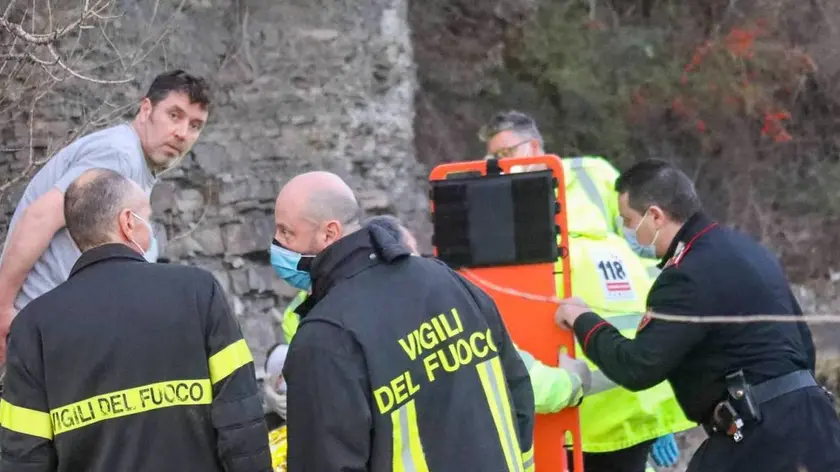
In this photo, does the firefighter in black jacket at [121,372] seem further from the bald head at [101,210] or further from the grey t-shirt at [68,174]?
the grey t-shirt at [68,174]

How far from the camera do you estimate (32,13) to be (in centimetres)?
520

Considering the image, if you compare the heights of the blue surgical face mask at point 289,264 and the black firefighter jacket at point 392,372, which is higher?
the blue surgical face mask at point 289,264

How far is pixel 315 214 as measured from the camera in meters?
2.65

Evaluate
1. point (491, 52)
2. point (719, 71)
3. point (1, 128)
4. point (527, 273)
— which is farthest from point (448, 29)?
point (527, 273)

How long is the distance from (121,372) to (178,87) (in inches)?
50.2

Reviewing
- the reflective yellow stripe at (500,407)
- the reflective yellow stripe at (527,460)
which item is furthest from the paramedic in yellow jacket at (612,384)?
the reflective yellow stripe at (500,407)

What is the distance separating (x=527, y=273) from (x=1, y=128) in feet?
11.8

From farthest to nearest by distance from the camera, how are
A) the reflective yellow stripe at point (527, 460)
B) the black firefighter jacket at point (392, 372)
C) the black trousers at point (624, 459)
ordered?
the black trousers at point (624, 459) → the reflective yellow stripe at point (527, 460) → the black firefighter jacket at point (392, 372)

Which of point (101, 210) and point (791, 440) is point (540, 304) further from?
point (101, 210)

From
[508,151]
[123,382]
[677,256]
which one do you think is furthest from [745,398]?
[123,382]

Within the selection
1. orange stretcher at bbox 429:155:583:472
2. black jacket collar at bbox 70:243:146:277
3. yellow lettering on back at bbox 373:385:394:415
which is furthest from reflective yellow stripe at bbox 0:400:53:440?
orange stretcher at bbox 429:155:583:472

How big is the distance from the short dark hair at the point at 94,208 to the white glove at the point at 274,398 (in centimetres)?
163

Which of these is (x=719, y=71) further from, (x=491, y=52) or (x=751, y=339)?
(x=751, y=339)

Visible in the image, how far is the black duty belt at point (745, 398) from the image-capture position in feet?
11.1
